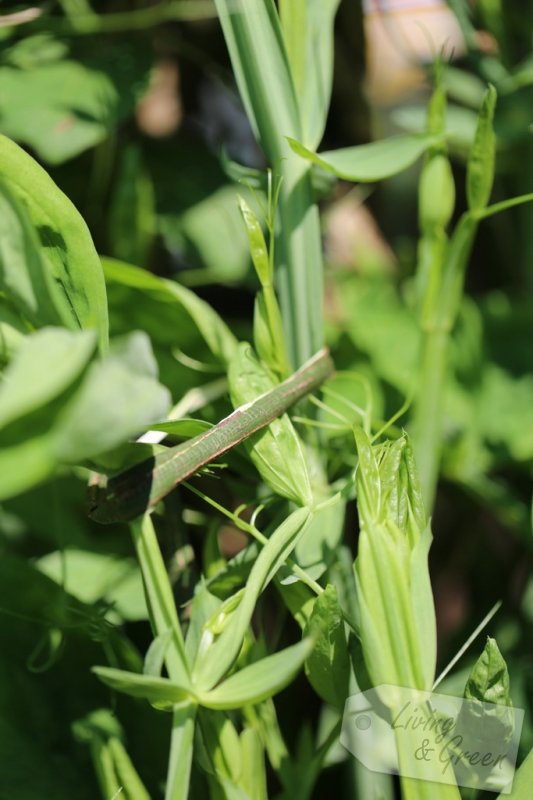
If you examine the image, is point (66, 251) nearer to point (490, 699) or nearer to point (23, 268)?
point (23, 268)

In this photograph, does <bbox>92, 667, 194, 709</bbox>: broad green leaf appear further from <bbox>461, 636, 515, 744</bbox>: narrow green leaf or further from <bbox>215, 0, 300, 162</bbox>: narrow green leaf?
<bbox>215, 0, 300, 162</bbox>: narrow green leaf

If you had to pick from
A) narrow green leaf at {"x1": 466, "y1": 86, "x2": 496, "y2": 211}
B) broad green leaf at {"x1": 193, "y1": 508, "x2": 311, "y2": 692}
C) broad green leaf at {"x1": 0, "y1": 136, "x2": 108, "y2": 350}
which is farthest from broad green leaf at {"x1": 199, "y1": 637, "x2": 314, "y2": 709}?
narrow green leaf at {"x1": 466, "y1": 86, "x2": 496, "y2": 211}

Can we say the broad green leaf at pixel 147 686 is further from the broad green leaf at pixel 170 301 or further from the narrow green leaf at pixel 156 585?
the broad green leaf at pixel 170 301

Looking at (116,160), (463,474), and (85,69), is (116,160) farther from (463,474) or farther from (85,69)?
(463,474)

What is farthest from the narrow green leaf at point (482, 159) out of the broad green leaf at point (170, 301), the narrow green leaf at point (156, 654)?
the narrow green leaf at point (156, 654)

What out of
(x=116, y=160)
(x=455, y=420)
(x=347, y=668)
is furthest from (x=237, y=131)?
(x=347, y=668)
